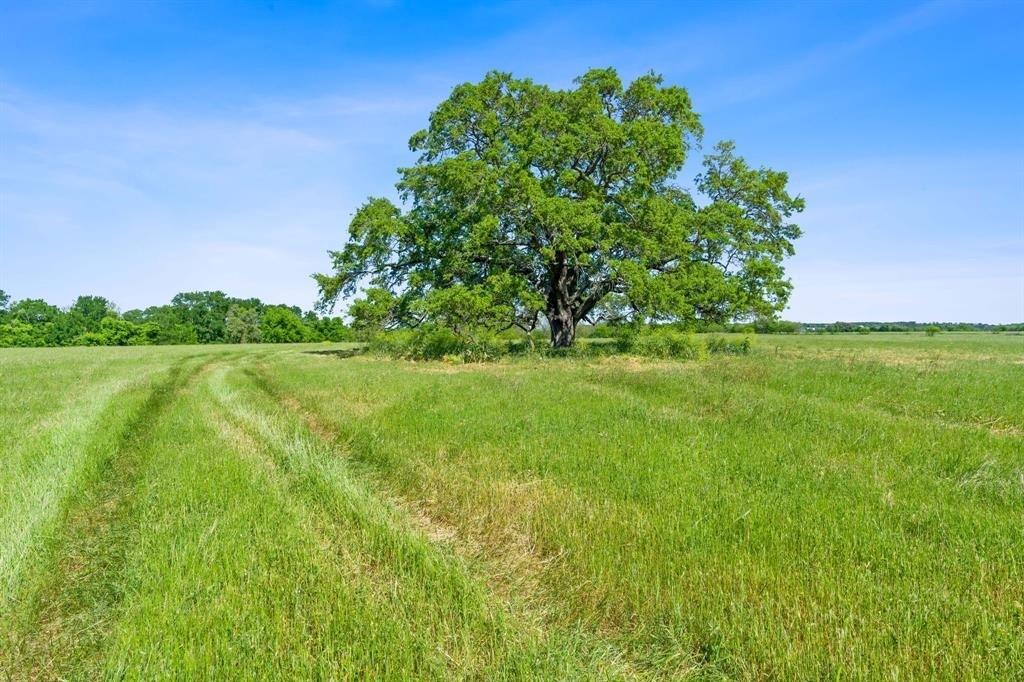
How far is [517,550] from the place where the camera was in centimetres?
493

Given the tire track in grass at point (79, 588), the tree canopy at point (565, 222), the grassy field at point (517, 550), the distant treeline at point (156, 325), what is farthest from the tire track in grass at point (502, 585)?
the distant treeline at point (156, 325)

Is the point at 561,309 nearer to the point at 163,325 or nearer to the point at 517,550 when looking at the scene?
the point at 517,550

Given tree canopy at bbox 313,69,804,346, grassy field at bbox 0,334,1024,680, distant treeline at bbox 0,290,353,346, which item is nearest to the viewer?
grassy field at bbox 0,334,1024,680

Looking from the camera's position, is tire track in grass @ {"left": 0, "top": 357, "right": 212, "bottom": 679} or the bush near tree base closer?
tire track in grass @ {"left": 0, "top": 357, "right": 212, "bottom": 679}

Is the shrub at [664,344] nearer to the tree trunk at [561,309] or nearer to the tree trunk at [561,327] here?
the tree trunk at [561,327]

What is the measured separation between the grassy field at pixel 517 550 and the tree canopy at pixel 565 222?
1928 cm

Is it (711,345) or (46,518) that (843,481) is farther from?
(711,345)

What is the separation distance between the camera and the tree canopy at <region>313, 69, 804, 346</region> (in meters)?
27.9

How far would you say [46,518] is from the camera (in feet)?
17.3

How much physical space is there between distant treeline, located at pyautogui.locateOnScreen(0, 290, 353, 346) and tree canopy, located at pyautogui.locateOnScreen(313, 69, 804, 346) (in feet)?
185

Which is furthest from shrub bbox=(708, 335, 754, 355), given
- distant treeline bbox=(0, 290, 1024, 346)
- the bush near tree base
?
distant treeline bbox=(0, 290, 1024, 346)

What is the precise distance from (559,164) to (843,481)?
2646 centimetres

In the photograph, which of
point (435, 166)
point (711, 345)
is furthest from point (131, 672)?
point (711, 345)

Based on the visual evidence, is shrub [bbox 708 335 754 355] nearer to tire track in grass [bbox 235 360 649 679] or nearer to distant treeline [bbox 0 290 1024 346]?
tire track in grass [bbox 235 360 649 679]
